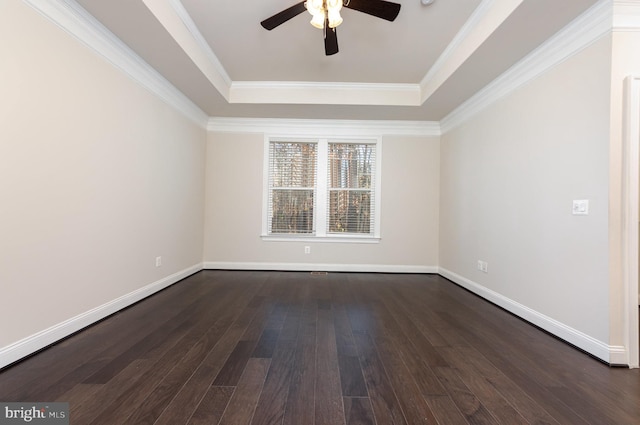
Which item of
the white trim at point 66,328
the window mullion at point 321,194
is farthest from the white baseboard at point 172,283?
the window mullion at point 321,194

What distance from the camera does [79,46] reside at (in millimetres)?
2246

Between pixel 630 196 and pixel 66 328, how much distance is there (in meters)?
4.13

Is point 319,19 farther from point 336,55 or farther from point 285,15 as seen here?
point 336,55

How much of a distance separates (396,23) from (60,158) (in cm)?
303

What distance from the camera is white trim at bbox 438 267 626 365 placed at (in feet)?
6.27

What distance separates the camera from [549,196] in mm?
2480

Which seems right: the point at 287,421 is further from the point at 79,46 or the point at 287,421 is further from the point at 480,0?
the point at 480,0

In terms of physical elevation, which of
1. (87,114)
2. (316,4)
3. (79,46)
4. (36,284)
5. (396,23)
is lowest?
(36,284)

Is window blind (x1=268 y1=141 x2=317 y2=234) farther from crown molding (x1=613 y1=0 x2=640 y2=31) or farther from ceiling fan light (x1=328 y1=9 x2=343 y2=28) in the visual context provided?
crown molding (x1=613 y1=0 x2=640 y2=31)

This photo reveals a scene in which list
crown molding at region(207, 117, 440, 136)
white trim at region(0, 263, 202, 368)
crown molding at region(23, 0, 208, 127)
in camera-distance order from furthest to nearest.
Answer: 1. crown molding at region(207, 117, 440, 136)
2. crown molding at region(23, 0, 208, 127)
3. white trim at region(0, 263, 202, 368)

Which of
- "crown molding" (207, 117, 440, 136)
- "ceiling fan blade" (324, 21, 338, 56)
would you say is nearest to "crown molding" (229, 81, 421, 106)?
A: "crown molding" (207, 117, 440, 136)

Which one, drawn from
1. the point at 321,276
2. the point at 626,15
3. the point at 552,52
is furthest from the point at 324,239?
the point at 626,15

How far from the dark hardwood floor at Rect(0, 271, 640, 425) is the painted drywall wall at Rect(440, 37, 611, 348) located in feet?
1.23

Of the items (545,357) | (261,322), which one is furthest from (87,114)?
(545,357)
